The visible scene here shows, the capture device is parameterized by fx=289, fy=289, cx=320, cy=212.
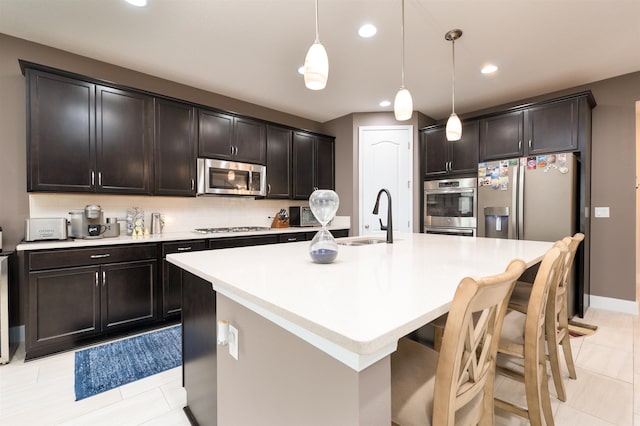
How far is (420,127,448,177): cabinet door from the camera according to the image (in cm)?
423

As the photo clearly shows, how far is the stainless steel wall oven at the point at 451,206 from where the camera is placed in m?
3.87

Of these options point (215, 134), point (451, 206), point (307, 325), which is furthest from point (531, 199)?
point (215, 134)

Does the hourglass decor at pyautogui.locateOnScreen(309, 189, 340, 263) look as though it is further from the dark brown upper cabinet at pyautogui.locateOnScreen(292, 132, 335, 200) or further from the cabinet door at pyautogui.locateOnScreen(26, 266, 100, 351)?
the dark brown upper cabinet at pyautogui.locateOnScreen(292, 132, 335, 200)

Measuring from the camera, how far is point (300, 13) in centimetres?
223

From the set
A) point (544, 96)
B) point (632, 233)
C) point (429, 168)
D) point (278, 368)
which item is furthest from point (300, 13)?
point (632, 233)

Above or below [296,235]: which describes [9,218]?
above

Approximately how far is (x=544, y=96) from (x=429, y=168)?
166 cm

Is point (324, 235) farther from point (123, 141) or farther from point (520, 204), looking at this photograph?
point (520, 204)

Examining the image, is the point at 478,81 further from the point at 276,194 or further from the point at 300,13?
the point at 276,194

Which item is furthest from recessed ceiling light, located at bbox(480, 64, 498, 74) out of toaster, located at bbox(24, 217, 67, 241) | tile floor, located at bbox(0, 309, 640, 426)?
toaster, located at bbox(24, 217, 67, 241)

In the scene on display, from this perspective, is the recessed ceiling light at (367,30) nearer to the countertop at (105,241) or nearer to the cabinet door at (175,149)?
the cabinet door at (175,149)

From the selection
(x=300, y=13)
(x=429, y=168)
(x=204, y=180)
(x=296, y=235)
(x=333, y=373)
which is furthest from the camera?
(x=429, y=168)

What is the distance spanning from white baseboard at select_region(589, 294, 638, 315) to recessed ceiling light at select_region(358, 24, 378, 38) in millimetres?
3878

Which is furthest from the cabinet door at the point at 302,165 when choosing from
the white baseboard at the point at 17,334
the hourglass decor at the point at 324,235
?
the white baseboard at the point at 17,334
